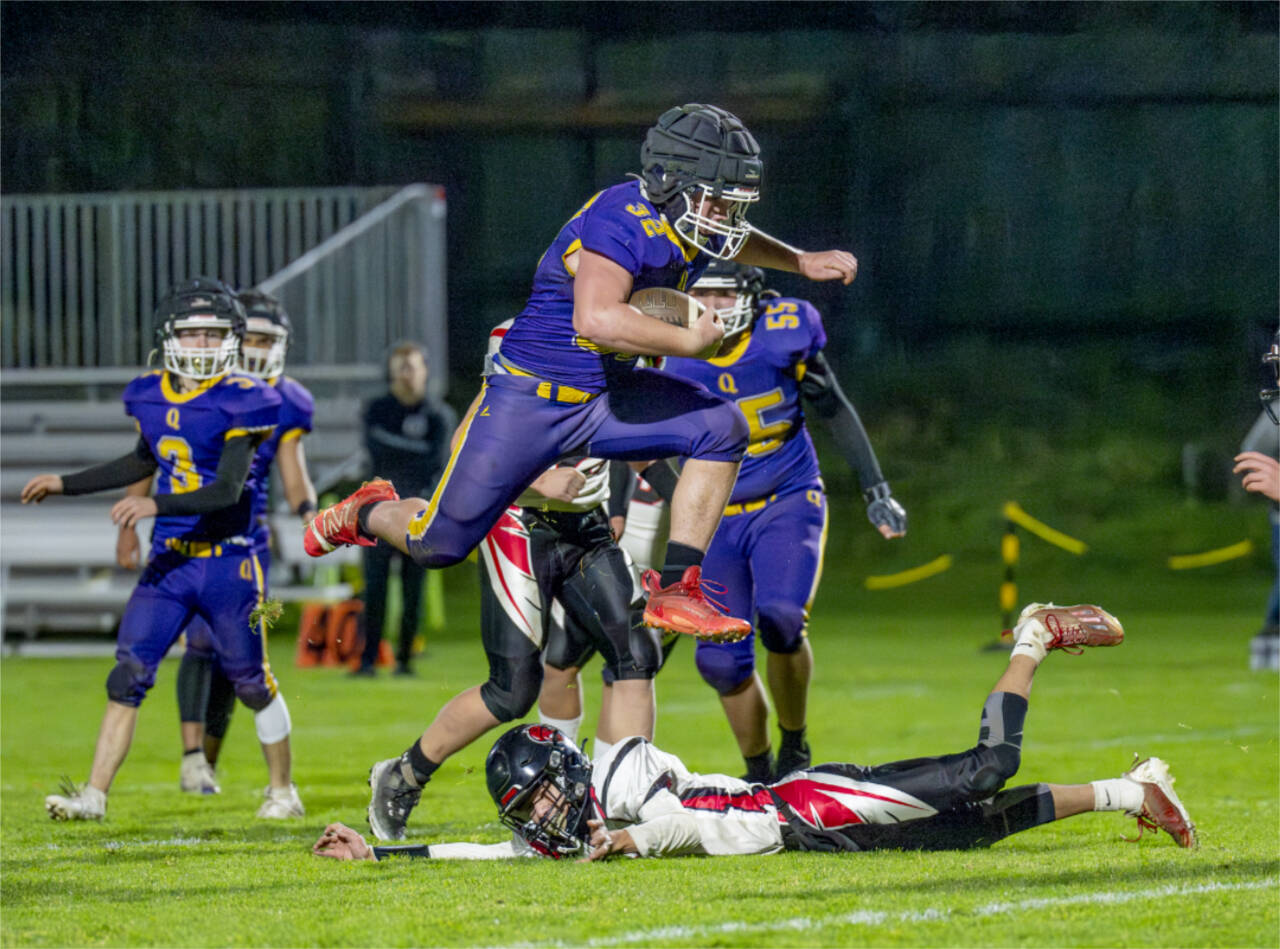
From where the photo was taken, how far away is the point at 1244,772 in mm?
6586

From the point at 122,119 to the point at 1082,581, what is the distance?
9.56 meters

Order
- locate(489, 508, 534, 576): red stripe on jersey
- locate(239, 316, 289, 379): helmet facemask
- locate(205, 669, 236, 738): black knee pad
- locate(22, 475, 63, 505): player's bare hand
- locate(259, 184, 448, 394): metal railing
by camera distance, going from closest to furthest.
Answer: locate(489, 508, 534, 576): red stripe on jersey < locate(22, 475, 63, 505): player's bare hand < locate(205, 669, 236, 738): black knee pad < locate(239, 316, 289, 379): helmet facemask < locate(259, 184, 448, 394): metal railing

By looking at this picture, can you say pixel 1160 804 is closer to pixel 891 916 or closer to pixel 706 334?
pixel 891 916

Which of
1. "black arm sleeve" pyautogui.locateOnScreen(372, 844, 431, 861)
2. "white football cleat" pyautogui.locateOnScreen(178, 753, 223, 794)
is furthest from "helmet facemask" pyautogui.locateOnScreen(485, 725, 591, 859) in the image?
"white football cleat" pyautogui.locateOnScreen(178, 753, 223, 794)

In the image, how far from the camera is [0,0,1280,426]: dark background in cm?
948

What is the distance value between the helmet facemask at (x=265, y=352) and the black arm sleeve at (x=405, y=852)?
2634mm

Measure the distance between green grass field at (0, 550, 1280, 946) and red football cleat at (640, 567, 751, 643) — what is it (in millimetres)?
579

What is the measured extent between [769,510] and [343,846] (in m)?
1.99

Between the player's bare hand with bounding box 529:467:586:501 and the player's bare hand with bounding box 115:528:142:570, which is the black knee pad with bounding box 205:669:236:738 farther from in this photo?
the player's bare hand with bounding box 529:467:586:501

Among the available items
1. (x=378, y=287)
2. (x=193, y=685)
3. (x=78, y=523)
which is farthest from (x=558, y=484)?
(x=378, y=287)

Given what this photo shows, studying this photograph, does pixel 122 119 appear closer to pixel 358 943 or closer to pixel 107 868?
pixel 107 868

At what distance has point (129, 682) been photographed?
5.75 m

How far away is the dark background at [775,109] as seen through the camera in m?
9.48

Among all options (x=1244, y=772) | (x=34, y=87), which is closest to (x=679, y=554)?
(x=1244, y=772)
